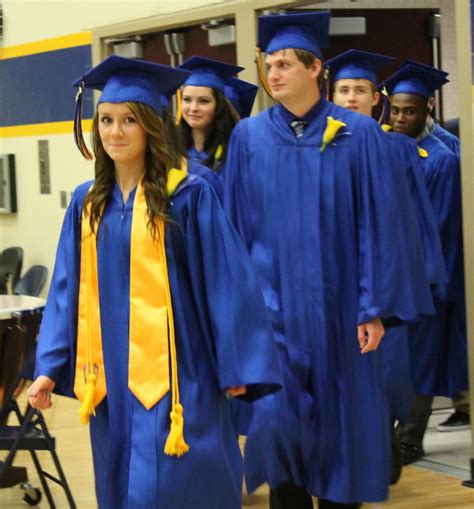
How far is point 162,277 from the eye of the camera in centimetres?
352

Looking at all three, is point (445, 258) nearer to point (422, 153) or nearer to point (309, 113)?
point (422, 153)

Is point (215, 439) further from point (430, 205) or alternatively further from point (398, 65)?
point (398, 65)

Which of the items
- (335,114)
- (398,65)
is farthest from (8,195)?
(335,114)

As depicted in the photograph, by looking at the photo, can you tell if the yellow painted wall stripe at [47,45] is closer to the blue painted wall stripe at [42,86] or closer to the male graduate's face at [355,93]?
the blue painted wall stripe at [42,86]

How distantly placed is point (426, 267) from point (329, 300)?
1363mm

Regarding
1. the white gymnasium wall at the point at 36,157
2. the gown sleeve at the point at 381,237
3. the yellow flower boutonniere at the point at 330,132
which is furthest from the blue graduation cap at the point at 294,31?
the white gymnasium wall at the point at 36,157

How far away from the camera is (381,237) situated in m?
4.43

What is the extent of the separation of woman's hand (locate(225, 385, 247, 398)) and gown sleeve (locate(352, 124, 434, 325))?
0.92m

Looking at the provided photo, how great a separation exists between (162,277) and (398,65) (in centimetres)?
439

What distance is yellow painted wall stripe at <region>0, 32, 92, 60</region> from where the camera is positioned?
30.6 ft

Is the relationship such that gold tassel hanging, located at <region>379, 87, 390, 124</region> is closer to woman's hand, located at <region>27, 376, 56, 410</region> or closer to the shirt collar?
the shirt collar

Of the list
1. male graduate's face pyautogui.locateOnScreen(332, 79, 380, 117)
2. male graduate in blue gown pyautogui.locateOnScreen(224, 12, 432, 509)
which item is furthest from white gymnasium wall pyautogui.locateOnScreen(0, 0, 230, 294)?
male graduate in blue gown pyautogui.locateOnScreen(224, 12, 432, 509)

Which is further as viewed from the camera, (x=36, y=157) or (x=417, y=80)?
(x=36, y=157)

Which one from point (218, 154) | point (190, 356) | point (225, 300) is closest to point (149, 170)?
point (225, 300)
